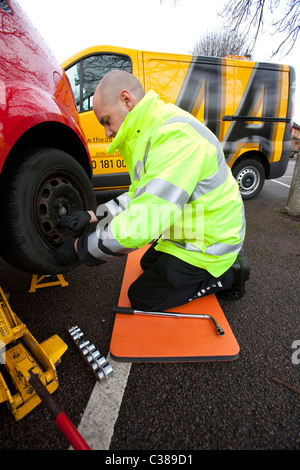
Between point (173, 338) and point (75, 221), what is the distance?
2.94ft

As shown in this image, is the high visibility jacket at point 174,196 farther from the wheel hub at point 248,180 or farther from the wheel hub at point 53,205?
the wheel hub at point 248,180

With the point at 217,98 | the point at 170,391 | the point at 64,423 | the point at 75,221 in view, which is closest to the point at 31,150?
the point at 75,221

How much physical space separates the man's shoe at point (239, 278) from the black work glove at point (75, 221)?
3.49 ft

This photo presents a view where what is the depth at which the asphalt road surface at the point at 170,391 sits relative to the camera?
96 centimetres

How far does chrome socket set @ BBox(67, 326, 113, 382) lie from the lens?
1.16 meters

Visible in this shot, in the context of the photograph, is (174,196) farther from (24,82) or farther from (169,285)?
(24,82)

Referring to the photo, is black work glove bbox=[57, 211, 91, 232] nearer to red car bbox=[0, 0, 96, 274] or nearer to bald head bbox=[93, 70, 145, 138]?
red car bbox=[0, 0, 96, 274]

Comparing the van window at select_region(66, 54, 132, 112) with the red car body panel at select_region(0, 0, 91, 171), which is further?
the van window at select_region(66, 54, 132, 112)

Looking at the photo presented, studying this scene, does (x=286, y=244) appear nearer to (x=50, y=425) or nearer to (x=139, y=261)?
(x=139, y=261)

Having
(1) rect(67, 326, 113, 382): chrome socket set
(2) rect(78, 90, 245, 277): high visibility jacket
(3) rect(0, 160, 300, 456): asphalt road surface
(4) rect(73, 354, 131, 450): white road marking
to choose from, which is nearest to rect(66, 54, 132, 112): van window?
(2) rect(78, 90, 245, 277): high visibility jacket

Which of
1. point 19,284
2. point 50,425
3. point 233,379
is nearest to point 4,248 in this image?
point 19,284

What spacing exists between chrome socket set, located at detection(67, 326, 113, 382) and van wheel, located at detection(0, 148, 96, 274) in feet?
1.30

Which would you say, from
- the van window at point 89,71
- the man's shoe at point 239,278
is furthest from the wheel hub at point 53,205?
the van window at point 89,71

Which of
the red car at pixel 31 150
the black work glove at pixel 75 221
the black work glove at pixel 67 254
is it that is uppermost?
the red car at pixel 31 150
